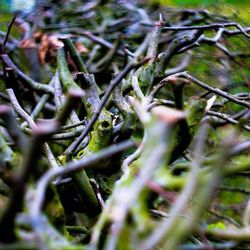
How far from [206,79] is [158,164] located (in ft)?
4.80

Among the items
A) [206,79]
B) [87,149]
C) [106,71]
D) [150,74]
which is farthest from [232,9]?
[87,149]

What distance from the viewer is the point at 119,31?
232 cm

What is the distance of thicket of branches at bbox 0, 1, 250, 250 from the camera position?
15.9 inches

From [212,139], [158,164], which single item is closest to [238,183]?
[212,139]

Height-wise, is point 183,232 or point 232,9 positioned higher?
point 183,232

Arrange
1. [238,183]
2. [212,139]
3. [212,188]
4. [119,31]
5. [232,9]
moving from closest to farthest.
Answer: [212,188]
[238,183]
[212,139]
[232,9]
[119,31]

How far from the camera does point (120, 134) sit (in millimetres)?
1020

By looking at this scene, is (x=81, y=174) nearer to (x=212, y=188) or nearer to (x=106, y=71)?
(x=212, y=188)

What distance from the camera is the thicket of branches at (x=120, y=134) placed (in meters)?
0.40

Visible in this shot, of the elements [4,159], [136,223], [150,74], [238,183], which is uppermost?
[136,223]

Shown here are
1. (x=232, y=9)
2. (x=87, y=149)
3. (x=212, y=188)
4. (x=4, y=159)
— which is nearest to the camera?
(x=212, y=188)

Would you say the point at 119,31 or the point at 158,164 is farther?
the point at 119,31

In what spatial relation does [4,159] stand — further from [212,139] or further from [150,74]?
[212,139]

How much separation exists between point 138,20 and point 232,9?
47 centimetres
